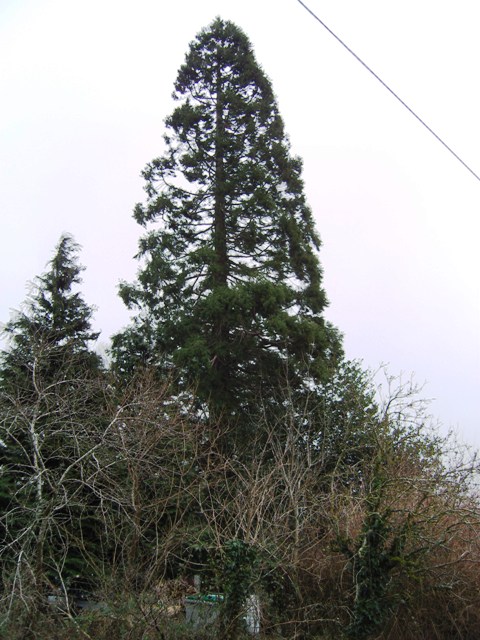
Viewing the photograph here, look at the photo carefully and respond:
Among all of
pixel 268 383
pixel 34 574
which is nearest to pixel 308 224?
pixel 268 383

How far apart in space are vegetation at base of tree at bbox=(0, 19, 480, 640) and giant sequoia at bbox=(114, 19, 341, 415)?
0.06 m

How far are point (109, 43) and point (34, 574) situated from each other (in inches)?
286

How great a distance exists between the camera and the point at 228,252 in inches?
683

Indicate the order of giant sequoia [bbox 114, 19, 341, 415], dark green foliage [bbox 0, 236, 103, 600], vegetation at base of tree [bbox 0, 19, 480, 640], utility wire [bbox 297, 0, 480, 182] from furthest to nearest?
giant sequoia [bbox 114, 19, 341, 415]
dark green foliage [bbox 0, 236, 103, 600]
vegetation at base of tree [bbox 0, 19, 480, 640]
utility wire [bbox 297, 0, 480, 182]

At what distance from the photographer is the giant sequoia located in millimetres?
15461

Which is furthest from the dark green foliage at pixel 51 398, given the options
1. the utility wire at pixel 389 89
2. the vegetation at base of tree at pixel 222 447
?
the utility wire at pixel 389 89

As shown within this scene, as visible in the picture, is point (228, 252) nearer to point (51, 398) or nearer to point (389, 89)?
point (51, 398)

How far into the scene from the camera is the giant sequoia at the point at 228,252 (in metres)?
15.5

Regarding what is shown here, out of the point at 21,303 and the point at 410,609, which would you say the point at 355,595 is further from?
the point at 21,303

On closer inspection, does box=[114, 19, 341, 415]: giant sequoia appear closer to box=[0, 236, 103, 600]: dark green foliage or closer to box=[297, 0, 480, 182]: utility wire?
box=[0, 236, 103, 600]: dark green foliage

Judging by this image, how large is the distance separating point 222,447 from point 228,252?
19.9 feet

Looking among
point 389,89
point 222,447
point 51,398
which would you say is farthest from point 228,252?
point 389,89

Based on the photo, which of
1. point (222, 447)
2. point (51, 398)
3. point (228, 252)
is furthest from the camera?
point (228, 252)

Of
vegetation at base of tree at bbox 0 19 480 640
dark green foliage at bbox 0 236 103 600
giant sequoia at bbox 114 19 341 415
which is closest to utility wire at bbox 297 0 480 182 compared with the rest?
vegetation at base of tree at bbox 0 19 480 640
